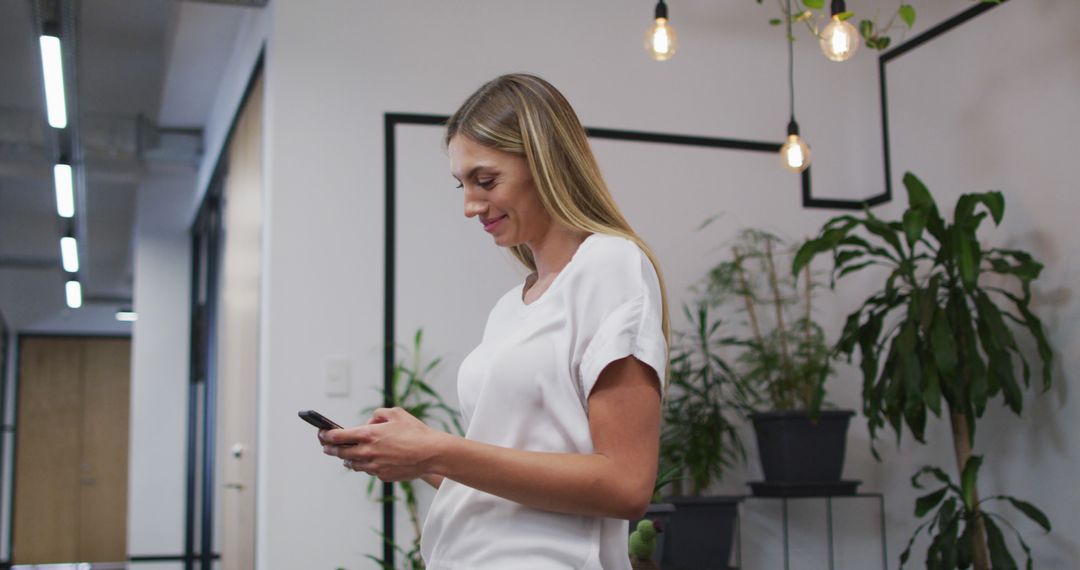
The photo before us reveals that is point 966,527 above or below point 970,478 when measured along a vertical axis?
below

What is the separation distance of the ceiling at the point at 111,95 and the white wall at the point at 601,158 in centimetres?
62

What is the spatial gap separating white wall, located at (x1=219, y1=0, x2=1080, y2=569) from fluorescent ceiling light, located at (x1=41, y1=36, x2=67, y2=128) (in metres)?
0.74

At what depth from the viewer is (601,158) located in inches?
162

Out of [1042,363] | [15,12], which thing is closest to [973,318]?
[1042,363]

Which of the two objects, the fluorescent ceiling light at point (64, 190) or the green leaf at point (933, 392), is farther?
the fluorescent ceiling light at point (64, 190)

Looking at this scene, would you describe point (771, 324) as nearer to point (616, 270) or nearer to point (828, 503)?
point (828, 503)

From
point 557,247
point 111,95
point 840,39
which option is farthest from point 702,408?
point 111,95

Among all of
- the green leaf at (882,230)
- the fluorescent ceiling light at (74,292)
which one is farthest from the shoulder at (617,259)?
the fluorescent ceiling light at (74,292)

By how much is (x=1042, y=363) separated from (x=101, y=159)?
4.86 m

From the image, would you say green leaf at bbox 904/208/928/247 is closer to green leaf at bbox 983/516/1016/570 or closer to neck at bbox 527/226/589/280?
green leaf at bbox 983/516/1016/570

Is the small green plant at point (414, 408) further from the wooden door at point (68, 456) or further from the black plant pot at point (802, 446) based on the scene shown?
the wooden door at point (68, 456)

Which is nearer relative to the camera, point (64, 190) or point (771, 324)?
point (771, 324)

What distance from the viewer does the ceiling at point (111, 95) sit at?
15.5 feet

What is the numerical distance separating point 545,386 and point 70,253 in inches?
275
